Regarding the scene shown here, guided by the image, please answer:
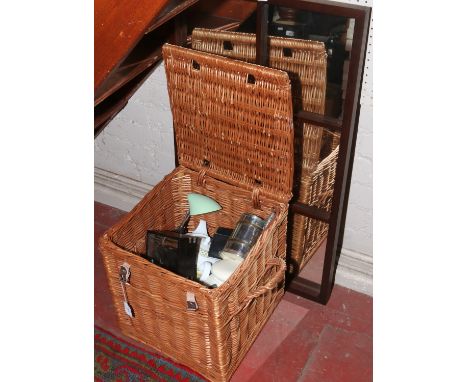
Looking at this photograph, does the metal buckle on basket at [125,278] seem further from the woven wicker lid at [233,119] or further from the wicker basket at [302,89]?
the wicker basket at [302,89]

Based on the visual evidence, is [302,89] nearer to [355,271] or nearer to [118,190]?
[355,271]

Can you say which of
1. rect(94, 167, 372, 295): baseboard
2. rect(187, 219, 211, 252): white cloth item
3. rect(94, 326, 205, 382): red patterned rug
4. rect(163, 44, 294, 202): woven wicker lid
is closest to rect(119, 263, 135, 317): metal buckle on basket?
rect(94, 326, 205, 382): red patterned rug

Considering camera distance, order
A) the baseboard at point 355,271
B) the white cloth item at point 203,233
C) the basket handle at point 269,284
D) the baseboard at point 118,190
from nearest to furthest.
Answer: the basket handle at point 269,284 < the white cloth item at point 203,233 < the baseboard at point 355,271 < the baseboard at point 118,190

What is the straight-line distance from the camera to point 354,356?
162cm

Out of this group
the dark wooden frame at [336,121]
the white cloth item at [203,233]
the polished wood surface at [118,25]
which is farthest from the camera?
the white cloth item at [203,233]

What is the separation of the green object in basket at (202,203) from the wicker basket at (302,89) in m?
0.26

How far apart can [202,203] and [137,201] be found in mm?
570

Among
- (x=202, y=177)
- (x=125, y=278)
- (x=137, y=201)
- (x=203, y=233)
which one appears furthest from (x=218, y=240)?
(x=137, y=201)

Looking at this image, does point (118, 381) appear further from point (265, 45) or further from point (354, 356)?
point (265, 45)

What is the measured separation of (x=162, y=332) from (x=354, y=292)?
709mm

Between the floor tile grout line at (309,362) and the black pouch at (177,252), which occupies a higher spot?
the black pouch at (177,252)

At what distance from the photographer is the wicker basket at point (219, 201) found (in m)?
1.34

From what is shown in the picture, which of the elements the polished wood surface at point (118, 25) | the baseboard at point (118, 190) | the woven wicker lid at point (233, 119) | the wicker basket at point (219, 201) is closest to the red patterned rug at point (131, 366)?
the wicker basket at point (219, 201)

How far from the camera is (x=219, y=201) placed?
167cm
